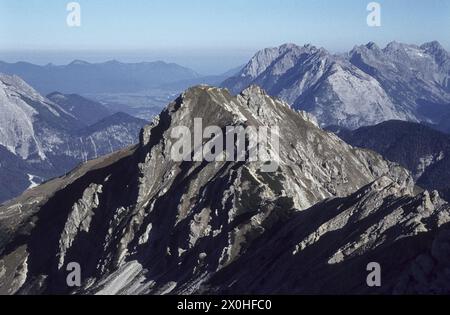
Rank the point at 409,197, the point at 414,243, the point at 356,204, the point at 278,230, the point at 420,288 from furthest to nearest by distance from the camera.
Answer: the point at 278,230 < the point at 356,204 < the point at 409,197 < the point at 414,243 < the point at 420,288

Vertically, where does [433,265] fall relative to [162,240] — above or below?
above

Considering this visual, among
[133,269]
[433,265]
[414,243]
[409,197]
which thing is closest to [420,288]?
[433,265]

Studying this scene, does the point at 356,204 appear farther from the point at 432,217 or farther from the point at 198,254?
the point at 198,254

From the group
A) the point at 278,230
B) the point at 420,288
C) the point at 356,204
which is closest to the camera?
the point at 420,288

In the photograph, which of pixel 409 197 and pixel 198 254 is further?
pixel 198 254

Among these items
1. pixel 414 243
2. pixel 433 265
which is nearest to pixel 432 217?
pixel 414 243
